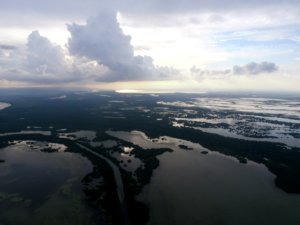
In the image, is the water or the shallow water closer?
the water

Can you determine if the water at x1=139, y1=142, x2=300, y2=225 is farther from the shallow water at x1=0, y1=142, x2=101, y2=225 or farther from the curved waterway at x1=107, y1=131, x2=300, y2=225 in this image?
the shallow water at x1=0, y1=142, x2=101, y2=225

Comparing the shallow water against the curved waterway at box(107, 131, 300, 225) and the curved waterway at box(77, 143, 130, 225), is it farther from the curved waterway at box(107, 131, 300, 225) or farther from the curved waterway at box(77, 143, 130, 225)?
the curved waterway at box(107, 131, 300, 225)

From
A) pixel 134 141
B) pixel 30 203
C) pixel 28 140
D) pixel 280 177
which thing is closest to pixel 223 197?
pixel 280 177

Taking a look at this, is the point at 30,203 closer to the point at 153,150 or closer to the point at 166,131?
the point at 153,150

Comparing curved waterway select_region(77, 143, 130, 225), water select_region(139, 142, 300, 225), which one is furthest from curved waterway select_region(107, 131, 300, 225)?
curved waterway select_region(77, 143, 130, 225)

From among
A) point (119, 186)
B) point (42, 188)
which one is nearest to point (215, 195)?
point (119, 186)

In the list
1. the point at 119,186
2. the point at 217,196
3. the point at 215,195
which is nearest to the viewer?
the point at 217,196

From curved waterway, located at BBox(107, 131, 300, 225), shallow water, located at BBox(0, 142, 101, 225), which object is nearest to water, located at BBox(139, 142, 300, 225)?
curved waterway, located at BBox(107, 131, 300, 225)

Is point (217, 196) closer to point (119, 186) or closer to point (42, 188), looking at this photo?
point (119, 186)

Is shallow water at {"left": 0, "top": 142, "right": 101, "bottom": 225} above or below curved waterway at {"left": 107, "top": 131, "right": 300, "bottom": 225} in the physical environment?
below

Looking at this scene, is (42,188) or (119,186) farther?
(119,186)

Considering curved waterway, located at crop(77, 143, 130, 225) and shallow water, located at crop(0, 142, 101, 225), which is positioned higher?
curved waterway, located at crop(77, 143, 130, 225)
